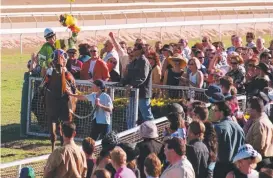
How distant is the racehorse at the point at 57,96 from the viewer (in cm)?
1606

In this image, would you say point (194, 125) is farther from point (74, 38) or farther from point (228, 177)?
point (74, 38)

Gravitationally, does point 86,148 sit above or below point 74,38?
below

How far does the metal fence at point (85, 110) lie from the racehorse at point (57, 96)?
90 cm

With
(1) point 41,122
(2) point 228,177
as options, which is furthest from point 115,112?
(2) point 228,177

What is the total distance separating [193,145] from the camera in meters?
10.4

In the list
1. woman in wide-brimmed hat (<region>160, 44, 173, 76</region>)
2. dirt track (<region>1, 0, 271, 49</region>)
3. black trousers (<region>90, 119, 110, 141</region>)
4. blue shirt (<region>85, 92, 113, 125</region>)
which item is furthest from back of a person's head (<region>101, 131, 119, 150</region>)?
dirt track (<region>1, 0, 271, 49</region>)

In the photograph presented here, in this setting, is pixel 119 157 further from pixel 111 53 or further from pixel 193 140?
pixel 111 53

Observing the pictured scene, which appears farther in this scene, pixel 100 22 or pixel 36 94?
pixel 100 22

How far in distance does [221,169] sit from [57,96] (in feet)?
18.5

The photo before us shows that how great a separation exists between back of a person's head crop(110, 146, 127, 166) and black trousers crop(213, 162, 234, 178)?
1.70m

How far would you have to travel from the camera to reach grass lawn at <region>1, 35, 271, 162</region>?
1655 cm

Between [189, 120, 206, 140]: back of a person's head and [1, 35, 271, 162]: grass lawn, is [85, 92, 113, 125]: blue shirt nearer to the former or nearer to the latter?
[1, 35, 271, 162]: grass lawn

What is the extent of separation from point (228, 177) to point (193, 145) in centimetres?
111

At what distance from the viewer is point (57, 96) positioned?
16.1 metres
